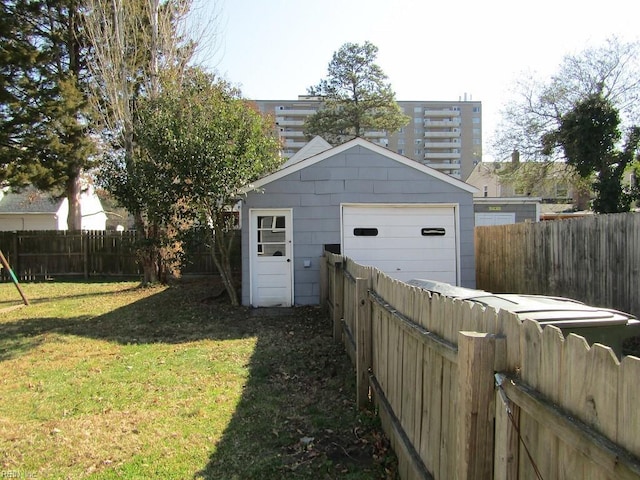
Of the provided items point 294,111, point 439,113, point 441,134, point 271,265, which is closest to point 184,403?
point 271,265

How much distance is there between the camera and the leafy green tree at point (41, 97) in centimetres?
1712

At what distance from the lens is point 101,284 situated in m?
16.7

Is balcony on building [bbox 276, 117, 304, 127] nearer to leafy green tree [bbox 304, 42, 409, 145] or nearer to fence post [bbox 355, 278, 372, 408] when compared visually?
leafy green tree [bbox 304, 42, 409, 145]

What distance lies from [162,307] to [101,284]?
707 centimetres

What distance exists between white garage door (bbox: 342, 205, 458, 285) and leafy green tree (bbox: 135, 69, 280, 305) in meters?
2.60

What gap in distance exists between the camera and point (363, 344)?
4629 mm

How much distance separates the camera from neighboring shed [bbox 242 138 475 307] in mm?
10438

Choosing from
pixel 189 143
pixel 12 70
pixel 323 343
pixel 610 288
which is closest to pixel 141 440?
pixel 323 343

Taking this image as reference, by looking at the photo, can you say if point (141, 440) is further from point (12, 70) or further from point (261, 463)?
point (12, 70)

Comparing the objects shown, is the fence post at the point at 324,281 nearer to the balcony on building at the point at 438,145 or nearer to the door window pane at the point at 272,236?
the door window pane at the point at 272,236

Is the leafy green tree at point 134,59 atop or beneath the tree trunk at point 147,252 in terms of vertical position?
atop

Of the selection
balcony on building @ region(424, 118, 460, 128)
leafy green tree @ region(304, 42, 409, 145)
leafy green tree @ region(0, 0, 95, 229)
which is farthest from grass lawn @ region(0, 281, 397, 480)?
balcony on building @ region(424, 118, 460, 128)

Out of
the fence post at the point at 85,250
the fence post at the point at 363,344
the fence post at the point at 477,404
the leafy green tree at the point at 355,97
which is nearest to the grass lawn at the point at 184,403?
the fence post at the point at 363,344

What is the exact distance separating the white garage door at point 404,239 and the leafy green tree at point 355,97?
30238 mm
